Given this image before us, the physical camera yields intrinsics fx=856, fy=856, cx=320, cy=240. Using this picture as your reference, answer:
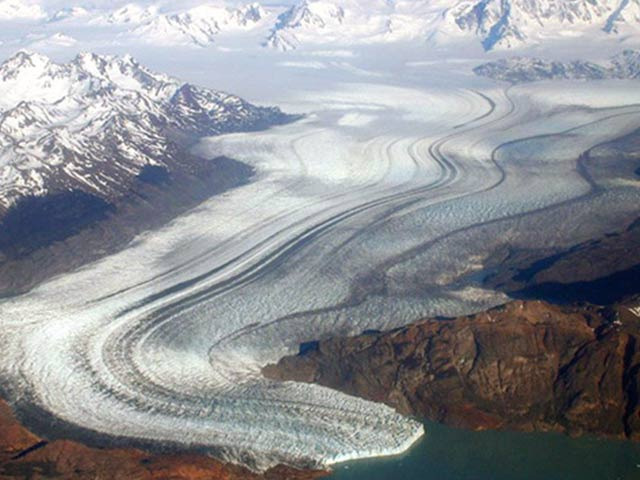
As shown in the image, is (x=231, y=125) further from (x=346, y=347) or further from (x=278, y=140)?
(x=346, y=347)

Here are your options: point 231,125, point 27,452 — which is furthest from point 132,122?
point 27,452

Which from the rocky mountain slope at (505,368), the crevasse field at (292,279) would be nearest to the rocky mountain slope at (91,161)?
the crevasse field at (292,279)

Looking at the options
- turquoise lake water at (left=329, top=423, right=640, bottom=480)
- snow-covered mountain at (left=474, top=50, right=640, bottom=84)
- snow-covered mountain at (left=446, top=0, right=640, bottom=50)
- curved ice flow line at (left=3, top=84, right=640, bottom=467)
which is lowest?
turquoise lake water at (left=329, top=423, right=640, bottom=480)

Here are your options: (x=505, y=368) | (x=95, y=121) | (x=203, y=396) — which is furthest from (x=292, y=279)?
(x=95, y=121)

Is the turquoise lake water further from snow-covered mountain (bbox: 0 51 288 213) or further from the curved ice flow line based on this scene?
snow-covered mountain (bbox: 0 51 288 213)

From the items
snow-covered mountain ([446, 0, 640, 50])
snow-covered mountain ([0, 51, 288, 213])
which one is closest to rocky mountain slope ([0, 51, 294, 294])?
snow-covered mountain ([0, 51, 288, 213])

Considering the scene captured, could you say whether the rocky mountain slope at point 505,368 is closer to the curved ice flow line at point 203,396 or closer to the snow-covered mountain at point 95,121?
the curved ice flow line at point 203,396
